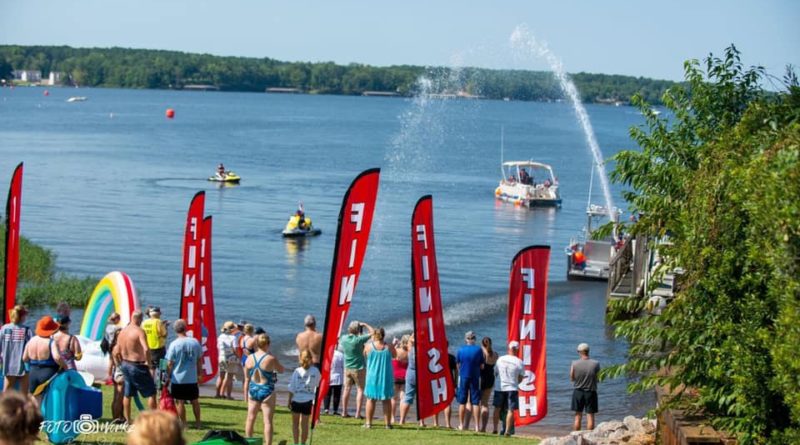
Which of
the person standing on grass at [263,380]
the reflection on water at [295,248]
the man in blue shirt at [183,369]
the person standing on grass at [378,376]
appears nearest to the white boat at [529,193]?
the reflection on water at [295,248]

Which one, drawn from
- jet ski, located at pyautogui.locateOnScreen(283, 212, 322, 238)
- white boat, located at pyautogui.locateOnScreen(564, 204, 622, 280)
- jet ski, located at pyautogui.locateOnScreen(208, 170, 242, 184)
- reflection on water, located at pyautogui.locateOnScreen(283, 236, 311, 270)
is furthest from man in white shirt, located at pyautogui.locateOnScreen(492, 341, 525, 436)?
jet ski, located at pyautogui.locateOnScreen(208, 170, 242, 184)

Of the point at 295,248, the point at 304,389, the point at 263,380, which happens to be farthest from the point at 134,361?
the point at 295,248

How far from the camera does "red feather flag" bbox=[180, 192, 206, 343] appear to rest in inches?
729

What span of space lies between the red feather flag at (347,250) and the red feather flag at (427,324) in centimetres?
183

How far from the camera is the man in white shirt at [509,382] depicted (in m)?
16.3

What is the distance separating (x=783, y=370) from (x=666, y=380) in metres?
2.56

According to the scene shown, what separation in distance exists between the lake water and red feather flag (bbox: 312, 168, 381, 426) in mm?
8694

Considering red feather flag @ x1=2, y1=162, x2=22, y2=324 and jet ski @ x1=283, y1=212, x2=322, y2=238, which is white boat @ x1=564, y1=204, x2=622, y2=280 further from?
red feather flag @ x1=2, y1=162, x2=22, y2=324

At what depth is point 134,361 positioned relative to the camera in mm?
14023

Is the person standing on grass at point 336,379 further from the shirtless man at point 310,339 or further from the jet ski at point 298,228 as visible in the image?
the jet ski at point 298,228

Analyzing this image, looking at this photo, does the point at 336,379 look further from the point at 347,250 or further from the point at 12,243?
the point at 12,243

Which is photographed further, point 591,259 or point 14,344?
point 591,259

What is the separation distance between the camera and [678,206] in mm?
12438

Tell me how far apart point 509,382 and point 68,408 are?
21.0ft
